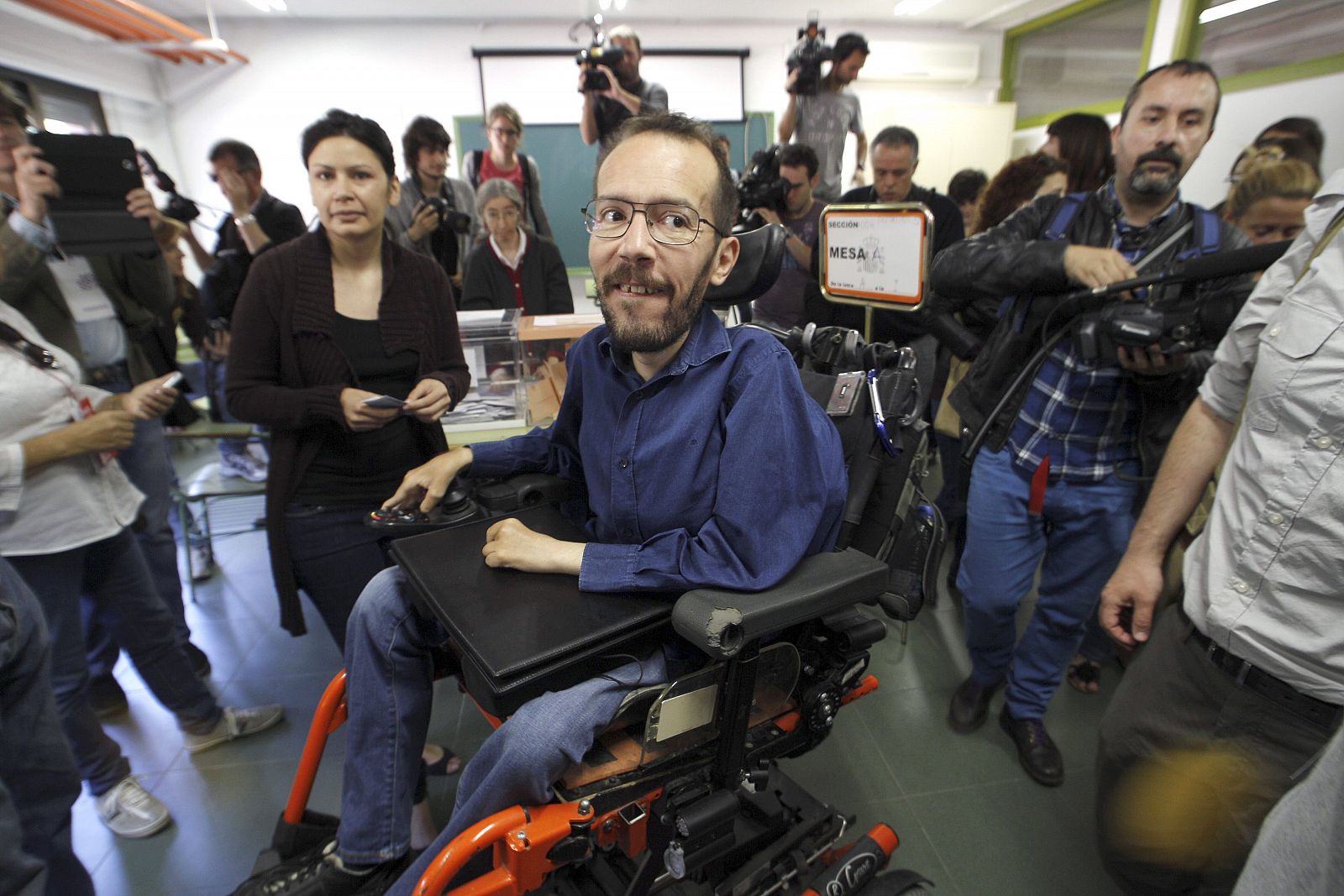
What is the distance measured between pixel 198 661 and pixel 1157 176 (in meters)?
3.42

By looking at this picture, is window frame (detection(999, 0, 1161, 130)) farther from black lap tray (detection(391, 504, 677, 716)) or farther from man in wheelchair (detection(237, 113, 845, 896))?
black lap tray (detection(391, 504, 677, 716))

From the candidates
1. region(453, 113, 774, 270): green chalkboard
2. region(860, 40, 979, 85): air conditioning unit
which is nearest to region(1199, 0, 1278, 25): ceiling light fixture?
region(860, 40, 979, 85): air conditioning unit

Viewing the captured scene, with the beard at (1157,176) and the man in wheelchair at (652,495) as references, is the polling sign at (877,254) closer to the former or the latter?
the man in wheelchair at (652,495)

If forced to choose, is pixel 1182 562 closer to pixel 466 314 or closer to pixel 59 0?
pixel 466 314

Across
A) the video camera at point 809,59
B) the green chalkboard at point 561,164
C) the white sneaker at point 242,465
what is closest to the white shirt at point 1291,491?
the video camera at point 809,59

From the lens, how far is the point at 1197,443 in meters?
1.30

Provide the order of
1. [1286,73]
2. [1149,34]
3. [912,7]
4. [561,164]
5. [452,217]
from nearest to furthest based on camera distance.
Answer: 1. [452,217]
2. [1286,73]
3. [1149,34]
4. [912,7]
5. [561,164]

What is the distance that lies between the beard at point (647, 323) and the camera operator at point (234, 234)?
182 cm

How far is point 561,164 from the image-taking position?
7133 mm

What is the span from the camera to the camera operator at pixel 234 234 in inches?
110

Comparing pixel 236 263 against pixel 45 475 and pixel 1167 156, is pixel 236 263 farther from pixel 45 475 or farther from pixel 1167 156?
pixel 1167 156

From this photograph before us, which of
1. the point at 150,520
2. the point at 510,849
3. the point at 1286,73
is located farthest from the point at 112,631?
the point at 1286,73

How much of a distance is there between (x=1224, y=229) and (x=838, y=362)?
1.01 meters

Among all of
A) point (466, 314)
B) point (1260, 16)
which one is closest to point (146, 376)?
point (466, 314)
